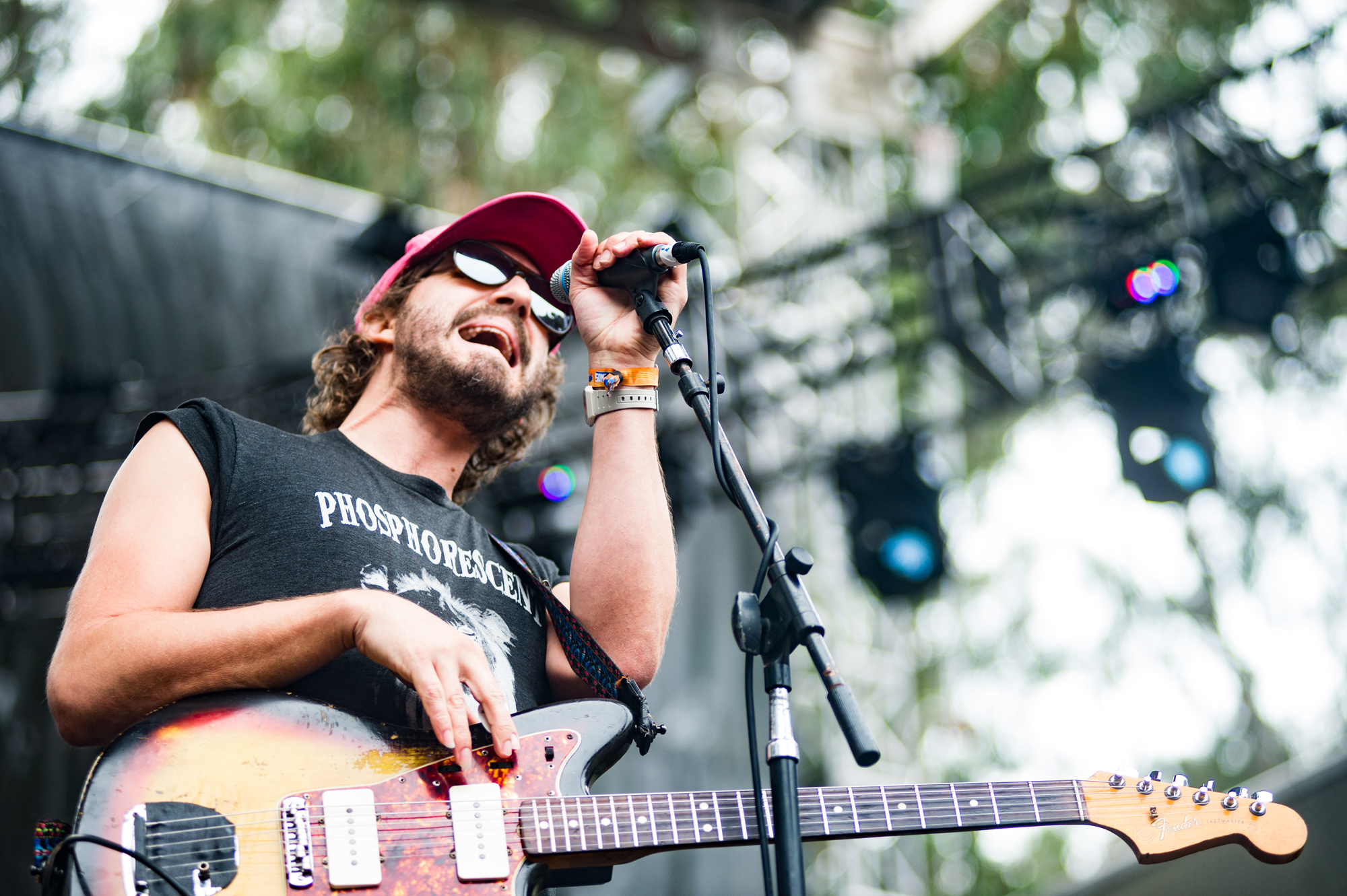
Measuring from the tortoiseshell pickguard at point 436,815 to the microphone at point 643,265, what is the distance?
0.83 m

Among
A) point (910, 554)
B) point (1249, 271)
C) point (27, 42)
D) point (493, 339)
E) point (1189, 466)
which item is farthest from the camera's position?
point (27, 42)

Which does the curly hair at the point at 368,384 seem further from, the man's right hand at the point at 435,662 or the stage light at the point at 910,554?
the stage light at the point at 910,554

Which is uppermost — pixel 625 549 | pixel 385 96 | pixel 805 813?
pixel 385 96

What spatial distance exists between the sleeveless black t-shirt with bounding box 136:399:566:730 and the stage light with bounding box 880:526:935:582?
4361mm

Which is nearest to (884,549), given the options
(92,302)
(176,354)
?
(176,354)

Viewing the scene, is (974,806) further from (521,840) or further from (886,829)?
(521,840)

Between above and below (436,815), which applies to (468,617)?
above

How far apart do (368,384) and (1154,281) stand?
4.17 metres

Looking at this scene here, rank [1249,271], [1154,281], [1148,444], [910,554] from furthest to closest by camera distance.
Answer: [910,554] < [1148,444] < [1154,281] < [1249,271]

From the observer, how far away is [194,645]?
64.6 inches

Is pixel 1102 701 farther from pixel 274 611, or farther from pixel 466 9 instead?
pixel 274 611

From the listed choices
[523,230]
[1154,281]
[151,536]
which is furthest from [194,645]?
[1154,281]

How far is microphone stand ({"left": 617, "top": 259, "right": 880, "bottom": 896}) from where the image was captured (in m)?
1.44

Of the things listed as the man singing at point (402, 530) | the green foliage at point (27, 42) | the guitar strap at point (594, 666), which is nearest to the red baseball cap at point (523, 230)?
the man singing at point (402, 530)
